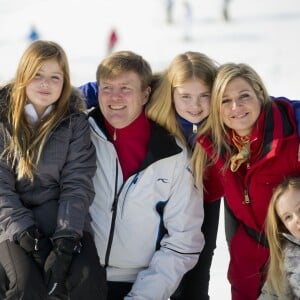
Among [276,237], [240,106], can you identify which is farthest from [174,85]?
[276,237]

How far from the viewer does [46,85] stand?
10.6 ft

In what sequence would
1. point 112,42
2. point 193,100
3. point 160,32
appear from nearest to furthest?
point 193,100
point 112,42
point 160,32

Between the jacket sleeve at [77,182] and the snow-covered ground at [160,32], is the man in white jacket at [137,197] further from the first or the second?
the snow-covered ground at [160,32]

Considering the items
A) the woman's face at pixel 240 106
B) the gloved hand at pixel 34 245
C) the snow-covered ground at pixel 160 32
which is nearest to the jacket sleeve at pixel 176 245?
the woman's face at pixel 240 106

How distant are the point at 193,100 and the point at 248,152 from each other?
48cm

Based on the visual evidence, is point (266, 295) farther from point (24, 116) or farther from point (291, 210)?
point (24, 116)

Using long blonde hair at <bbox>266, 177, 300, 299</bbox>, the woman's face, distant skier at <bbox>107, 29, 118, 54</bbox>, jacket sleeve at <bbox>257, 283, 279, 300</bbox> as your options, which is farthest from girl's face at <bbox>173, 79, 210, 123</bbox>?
distant skier at <bbox>107, 29, 118, 54</bbox>

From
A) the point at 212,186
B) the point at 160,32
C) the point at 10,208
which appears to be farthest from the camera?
the point at 160,32

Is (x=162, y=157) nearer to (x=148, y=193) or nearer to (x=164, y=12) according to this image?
(x=148, y=193)

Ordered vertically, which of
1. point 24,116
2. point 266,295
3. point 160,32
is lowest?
point 266,295

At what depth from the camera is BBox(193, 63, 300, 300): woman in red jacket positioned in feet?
10.4

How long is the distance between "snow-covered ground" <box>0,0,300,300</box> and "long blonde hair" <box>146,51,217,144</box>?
8610 mm

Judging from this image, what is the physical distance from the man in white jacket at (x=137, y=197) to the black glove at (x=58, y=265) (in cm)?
43

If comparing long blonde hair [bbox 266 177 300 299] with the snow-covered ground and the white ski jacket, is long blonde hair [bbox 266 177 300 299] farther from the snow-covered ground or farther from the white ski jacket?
the snow-covered ground
